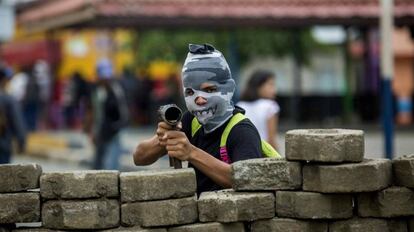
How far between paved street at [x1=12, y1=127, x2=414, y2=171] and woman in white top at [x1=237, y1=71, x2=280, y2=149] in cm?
728

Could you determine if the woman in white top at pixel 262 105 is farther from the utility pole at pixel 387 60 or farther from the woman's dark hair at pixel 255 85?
the utility pole at pixel 387 60

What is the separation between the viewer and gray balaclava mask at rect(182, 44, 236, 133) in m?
5.38

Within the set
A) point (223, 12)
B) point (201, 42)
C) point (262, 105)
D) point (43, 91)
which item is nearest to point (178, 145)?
point (262, 105)

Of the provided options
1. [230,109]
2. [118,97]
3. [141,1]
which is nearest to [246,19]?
[141,1]

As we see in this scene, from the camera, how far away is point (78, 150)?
917 inches

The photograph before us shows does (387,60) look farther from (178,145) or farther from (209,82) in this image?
Result: (178,145)

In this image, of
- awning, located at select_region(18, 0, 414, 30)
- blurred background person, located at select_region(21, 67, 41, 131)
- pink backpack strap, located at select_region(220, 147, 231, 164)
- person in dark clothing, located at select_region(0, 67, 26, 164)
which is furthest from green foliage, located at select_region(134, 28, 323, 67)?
pink backpack strap, located at select_region(220, 147, 231, 164)

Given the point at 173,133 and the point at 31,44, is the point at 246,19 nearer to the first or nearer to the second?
the point at 173,133

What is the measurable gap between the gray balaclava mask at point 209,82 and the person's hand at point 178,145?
11.4 inches

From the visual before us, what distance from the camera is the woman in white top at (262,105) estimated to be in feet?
33.0

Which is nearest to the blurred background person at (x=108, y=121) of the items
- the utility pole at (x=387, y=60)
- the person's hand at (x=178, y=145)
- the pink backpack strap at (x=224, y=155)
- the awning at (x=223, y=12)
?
the utility pole at (x=387, y=60)

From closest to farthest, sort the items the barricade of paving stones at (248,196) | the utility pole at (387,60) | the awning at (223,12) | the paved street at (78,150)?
the barricade of paving stones at (248,196) < the utility pole at (387,60) < the awning at (223,12) < the paved street at (78,150)

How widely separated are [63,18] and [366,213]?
17.1 meters

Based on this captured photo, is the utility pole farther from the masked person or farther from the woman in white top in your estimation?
the masked person
